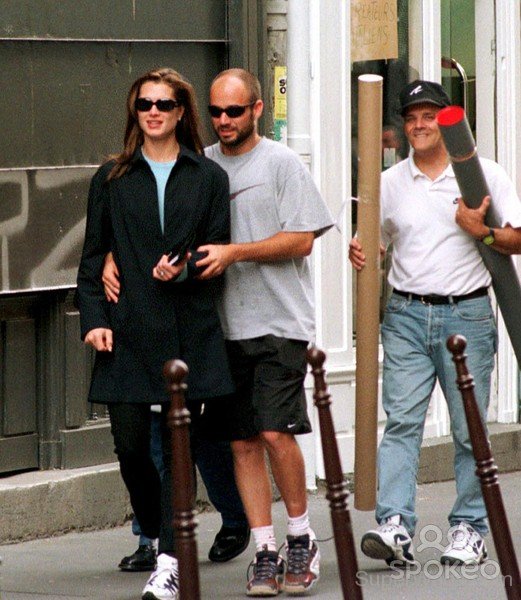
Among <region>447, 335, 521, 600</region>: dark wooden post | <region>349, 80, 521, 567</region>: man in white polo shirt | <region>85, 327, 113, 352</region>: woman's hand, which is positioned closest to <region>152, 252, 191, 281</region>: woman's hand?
<region>85, 327, 113, 352</region>: woman's hand

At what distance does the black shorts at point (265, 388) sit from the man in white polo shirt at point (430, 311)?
62cm

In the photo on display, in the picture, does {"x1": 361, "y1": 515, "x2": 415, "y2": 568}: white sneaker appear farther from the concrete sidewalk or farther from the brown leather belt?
the brown leather belt

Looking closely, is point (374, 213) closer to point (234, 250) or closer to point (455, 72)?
point (234, 250)

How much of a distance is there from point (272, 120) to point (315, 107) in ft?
1.09

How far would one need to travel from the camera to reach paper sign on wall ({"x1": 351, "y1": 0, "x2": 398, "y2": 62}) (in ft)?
30.2

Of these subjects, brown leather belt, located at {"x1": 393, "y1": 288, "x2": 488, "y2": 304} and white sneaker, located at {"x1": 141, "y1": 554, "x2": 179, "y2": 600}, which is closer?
white sneaker, located at {"x1": 141, "y1": 554, "x2": 179, "y2": 600}

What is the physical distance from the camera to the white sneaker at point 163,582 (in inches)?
236

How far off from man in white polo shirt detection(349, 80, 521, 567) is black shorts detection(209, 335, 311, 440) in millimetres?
617

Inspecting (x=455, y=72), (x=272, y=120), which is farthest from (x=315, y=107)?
(x=455, y=72)

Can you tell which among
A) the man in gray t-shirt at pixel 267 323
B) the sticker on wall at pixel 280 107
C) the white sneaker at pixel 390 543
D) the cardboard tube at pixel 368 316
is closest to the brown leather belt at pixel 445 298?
the cardboard tube at pixel 368 316

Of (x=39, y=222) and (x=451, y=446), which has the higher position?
(x=39, y=222)

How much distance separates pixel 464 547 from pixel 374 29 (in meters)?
3.57

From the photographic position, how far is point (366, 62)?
9.42 m

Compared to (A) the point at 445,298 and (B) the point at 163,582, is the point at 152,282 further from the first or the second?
(A) the point at 445,298
